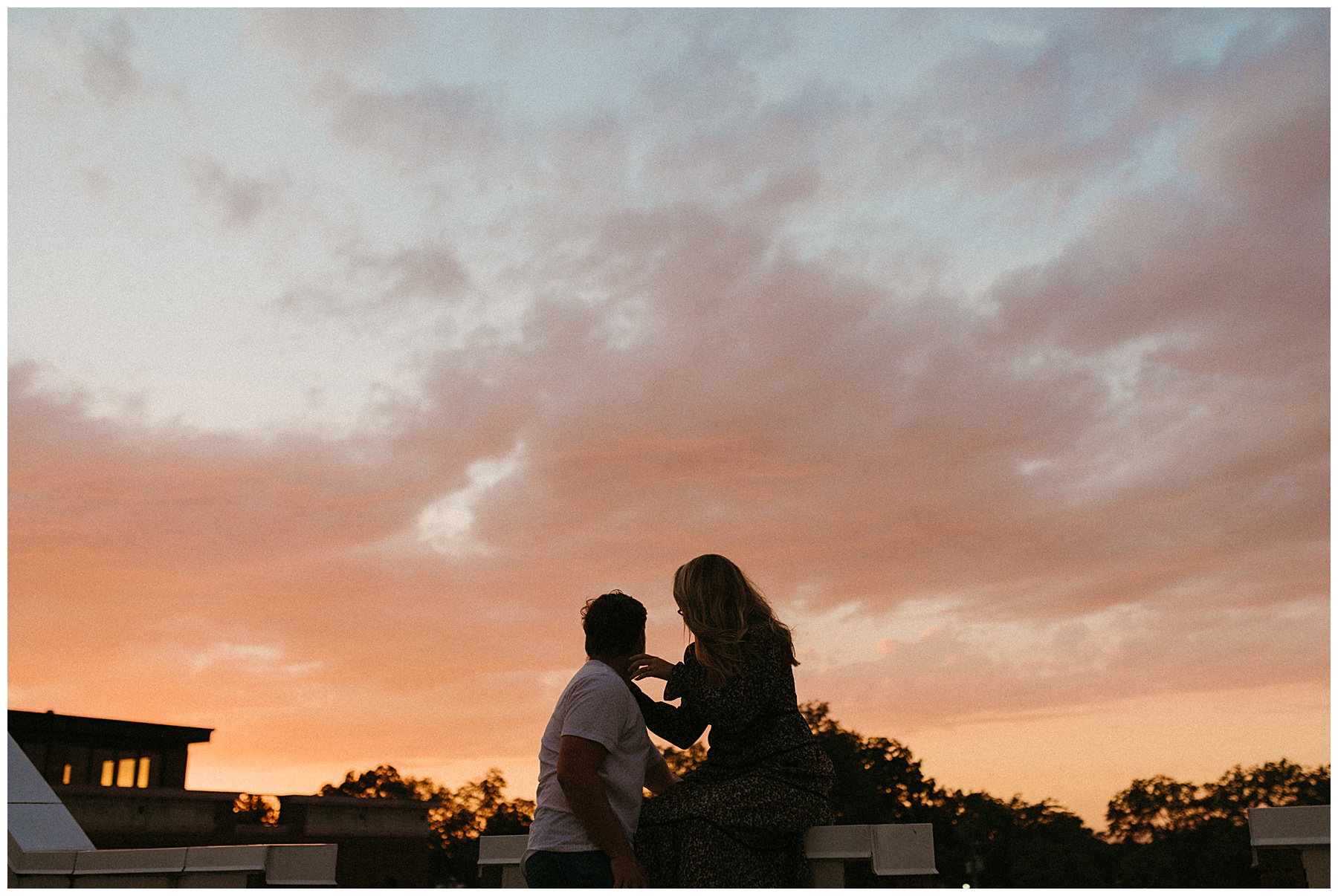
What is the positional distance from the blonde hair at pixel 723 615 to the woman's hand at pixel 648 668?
0.14 m

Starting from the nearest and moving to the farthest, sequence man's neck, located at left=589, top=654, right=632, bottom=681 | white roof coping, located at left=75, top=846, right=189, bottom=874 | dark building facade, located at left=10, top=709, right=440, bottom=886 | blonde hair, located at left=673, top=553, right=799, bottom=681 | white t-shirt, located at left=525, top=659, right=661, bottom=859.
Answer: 1. white t-shirt, located at left=525, top=659, right=661, bottom=859
2. blonde hair, located at left=673, top=553, right=799, bottom=681
3. man's neck, located at left=589, top=654, right=632, bottom=681
4. white roof coping, located at left=75, top=846, right=189, bottom=874
5. dark building facade, located at left=10, top=709, right=440, bottom=886

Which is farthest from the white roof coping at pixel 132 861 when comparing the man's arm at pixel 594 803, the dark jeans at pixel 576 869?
the man's arm at pixel 594 803

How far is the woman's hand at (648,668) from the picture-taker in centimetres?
427

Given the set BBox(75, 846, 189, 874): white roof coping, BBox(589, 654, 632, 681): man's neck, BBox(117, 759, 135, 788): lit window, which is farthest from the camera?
BBox(117, 759, 135, 788): lit window

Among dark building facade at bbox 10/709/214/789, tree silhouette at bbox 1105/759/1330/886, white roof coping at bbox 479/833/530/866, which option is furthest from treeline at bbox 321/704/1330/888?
white roof coping at bbox 479/833/530/866

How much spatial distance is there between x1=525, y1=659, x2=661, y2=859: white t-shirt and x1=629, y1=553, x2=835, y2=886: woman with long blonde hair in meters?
0.12

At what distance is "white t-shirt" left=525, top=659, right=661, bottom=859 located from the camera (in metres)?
4.13

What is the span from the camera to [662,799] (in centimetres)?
435

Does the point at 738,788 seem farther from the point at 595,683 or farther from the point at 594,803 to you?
the point at 595,683

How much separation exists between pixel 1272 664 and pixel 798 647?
72755 mm

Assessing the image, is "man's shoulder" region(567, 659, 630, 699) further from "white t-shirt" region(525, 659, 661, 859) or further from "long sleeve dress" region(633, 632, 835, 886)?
"long sleeve dress" region(633, 632, 835, 886)

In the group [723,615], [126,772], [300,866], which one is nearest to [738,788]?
[723,615]

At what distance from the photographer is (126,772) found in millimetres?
38688

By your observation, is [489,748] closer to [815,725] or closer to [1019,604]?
[815,725]
